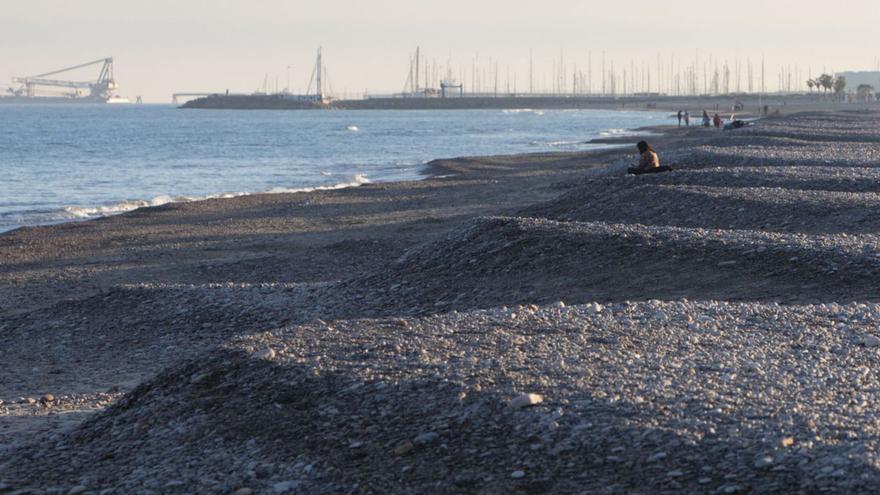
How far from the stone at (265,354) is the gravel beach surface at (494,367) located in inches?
0.6

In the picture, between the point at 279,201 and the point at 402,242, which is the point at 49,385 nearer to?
the point at 402,242

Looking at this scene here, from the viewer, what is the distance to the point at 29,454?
727 centimetres

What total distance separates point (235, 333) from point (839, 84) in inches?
5854

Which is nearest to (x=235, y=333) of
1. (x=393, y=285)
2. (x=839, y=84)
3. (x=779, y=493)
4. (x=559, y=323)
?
(x=393, y=285)

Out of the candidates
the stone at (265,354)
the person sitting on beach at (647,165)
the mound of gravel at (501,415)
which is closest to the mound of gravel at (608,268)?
the mound of gravel at (501,415)

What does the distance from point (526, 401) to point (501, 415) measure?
16 centimetres

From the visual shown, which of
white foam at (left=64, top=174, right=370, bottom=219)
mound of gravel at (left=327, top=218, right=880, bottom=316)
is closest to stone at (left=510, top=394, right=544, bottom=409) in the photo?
mound of gravel at (left=327, top=218, right=880, bottom=316)

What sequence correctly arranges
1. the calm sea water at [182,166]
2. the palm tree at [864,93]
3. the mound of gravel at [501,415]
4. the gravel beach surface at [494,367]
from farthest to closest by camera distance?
the palm tree at [864,93]
the calm sea water at [182,166]
the gravel beach surface at [494,367]
the mound of gravel at [501,415]

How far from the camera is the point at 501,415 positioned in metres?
6.32

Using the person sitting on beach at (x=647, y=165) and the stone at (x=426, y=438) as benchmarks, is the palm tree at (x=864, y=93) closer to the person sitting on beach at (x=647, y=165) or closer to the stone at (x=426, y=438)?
the person sitting on beach at (x=647, y=165)

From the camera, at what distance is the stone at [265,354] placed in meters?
7.67

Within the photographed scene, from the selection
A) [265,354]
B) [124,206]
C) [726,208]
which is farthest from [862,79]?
[265,354]

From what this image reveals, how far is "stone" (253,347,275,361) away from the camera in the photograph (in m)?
7.67

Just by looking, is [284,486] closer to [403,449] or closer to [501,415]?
[403,449]
